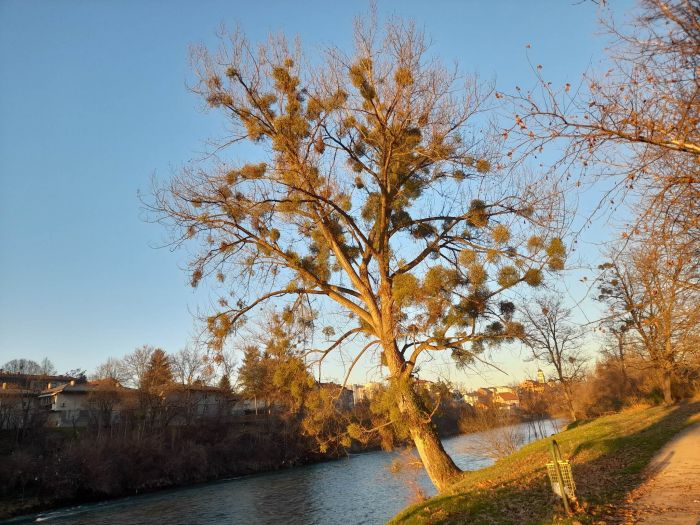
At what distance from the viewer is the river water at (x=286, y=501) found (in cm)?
1890

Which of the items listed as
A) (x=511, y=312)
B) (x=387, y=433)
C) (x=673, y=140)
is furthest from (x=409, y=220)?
(x=673, y=140)

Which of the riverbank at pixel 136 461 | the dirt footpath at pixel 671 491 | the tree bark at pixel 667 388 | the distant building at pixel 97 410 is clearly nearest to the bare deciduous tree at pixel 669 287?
the dirt footpath at pixel 671 491

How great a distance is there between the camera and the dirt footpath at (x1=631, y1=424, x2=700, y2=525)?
568cm

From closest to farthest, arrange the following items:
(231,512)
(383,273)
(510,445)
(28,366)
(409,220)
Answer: (383,273), (409,220), (510,445), (231,512), (28,366)

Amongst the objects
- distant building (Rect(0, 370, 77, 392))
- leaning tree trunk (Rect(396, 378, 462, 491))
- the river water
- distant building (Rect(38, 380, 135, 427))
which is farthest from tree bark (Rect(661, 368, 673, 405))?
distant building (Rect(0, 370, 77, 392))

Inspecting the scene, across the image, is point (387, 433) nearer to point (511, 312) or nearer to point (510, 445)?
point (511, 312)

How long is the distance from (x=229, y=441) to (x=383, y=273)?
129 ft

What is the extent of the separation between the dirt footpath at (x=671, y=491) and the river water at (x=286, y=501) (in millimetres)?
6137

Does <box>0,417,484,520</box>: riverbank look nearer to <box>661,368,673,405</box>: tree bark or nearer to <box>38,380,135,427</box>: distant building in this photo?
<box>38,380,135,427</box>: distant building

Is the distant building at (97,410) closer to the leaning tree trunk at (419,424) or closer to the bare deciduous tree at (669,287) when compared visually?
the leaning tree trunk at (419,424)

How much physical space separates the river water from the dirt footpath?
20.1 ft

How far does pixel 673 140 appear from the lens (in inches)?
162

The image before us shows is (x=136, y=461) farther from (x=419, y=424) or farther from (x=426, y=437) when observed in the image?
(x=419, y=424)

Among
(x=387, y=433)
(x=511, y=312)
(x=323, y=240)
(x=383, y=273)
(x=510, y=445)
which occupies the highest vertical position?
→ (x=323, y=240)
